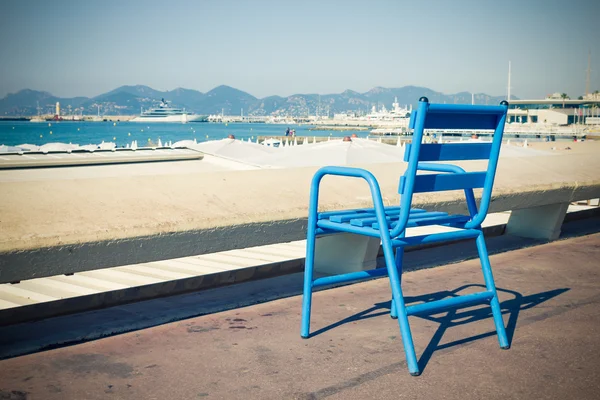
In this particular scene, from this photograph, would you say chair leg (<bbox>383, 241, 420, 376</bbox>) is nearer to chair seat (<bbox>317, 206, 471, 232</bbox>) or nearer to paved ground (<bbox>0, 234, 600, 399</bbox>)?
paved ground (<bbox>0, 234, 600, 399</bbox>)

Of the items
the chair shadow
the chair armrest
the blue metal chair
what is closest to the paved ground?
the chair shadow

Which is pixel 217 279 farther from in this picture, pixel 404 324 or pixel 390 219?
pixel 404 324

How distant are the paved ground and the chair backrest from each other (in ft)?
2.36

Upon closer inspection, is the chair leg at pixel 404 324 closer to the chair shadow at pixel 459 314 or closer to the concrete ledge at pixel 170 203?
the chair shadow at pixel 459 314

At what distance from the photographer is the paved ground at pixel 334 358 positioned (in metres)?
2.72

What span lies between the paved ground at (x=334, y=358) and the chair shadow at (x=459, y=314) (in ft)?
0.04

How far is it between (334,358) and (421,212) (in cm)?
94

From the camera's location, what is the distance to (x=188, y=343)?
3330mm

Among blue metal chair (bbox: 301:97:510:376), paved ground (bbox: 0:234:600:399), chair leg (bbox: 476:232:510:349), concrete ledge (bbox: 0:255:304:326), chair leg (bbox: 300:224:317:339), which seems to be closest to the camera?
paved ground (bbox: 0:234:600:399)

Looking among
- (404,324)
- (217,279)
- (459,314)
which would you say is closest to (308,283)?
(404,324)

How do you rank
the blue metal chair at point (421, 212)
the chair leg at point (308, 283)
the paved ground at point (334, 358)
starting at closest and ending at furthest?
1. the paved ground at point (334, 358)
2. the blue metal chair at point (421, 212)
3. the chair leg at point (308, 283)

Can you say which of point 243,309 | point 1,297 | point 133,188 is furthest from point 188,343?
point 1,297

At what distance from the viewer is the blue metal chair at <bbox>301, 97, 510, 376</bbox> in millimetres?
2865

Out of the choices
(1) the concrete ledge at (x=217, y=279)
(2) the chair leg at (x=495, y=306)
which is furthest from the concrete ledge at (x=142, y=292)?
(2) the chair leg at (x=495, y=306)
